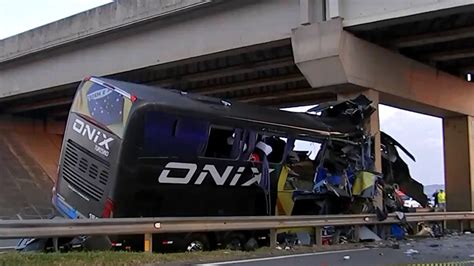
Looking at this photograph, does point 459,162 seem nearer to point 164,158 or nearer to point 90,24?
point 90,24

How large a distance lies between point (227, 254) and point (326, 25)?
9203mm

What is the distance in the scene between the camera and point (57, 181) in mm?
12305

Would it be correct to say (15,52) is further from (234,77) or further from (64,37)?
(234,77)

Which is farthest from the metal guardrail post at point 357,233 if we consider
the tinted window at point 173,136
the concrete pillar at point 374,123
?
the tinted window at point 173,136

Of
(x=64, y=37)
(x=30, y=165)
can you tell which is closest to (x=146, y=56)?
(x=64, y=37)

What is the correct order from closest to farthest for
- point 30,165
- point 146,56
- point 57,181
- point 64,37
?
point 57,181 < point 146,56 < point 64,37 < point 30,165

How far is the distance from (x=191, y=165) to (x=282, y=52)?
464 inches

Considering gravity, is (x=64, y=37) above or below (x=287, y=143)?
above

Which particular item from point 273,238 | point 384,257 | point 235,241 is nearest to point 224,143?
point 235,241

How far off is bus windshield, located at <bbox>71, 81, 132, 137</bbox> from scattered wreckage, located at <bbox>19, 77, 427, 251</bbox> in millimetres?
22

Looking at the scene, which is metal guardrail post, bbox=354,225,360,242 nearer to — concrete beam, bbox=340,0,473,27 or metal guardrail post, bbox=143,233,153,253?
concrete beam, bbox=340,0,473,27

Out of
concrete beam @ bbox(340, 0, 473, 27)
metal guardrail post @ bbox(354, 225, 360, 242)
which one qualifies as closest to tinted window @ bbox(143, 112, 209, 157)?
metal guardrail post @ bbox(354, 225, 360, 242)

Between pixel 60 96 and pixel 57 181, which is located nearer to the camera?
pixel 57 181

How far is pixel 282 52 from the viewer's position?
2242cm
